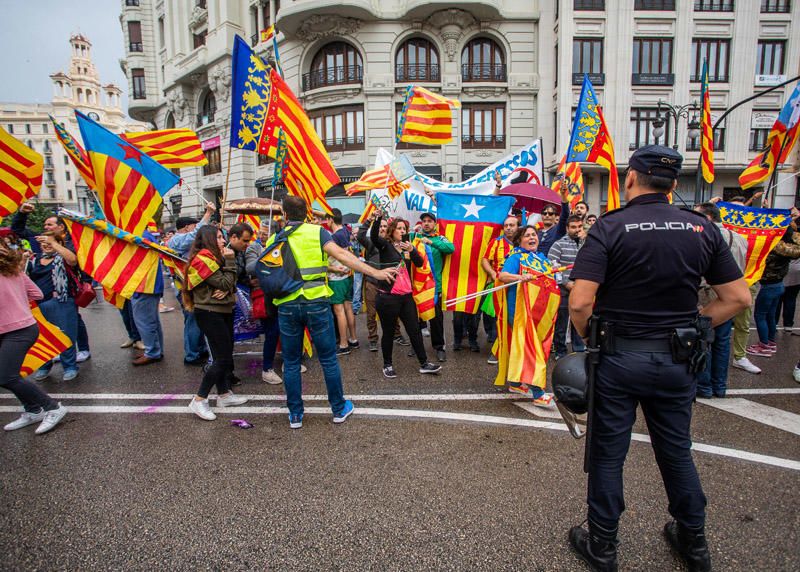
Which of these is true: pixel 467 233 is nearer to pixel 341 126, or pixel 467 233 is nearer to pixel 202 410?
pixel 202 410

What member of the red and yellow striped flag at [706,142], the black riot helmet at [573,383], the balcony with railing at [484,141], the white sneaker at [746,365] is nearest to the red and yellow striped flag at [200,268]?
the black riot helmet at [573,383]

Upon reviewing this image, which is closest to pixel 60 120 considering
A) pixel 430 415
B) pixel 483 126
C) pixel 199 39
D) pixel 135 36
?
pixel 135 36

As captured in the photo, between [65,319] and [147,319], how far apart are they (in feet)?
2.86

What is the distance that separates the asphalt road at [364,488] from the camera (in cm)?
236

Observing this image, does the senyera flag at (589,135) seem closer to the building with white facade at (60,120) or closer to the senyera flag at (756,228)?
the senyera flag at (756,228)

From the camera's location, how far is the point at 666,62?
Answer: 74.6ft

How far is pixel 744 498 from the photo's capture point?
2.74m

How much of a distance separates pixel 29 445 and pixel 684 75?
92.6 feet

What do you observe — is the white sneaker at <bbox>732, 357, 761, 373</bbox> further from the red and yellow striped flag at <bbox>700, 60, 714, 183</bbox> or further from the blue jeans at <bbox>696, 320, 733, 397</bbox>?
the red and yellow striped flag at <bbox>700, 60, 714, 183</bbox>

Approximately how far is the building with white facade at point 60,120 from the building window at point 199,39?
5710 cm

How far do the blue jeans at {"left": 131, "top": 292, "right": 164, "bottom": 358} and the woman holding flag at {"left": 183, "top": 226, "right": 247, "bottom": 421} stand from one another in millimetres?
1965

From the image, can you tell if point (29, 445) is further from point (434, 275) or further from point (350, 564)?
point (434, 275)

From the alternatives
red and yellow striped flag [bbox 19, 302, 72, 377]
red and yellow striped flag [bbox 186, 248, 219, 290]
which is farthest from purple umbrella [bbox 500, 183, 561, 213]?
red and yellow striped flag [bbox 19, 302, 72, 377]

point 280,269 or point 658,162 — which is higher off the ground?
point 658,162
